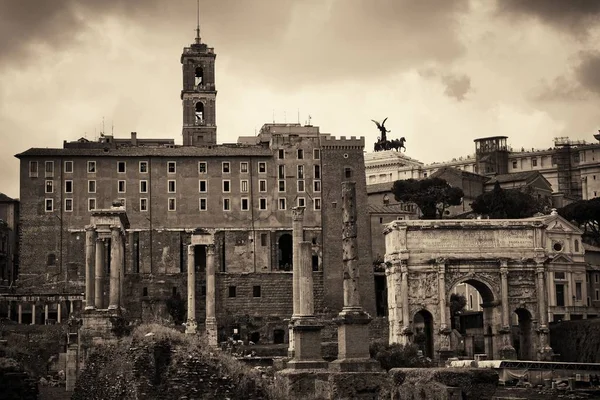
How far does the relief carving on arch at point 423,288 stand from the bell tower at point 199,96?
3623 centimetres

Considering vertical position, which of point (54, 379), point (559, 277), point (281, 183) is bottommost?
point (54, 379)

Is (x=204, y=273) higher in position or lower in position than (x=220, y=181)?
lower

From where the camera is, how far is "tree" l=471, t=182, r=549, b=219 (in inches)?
4023

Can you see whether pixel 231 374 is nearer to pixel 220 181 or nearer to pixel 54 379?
pixel 54 379

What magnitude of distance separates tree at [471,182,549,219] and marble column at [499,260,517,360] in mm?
30940

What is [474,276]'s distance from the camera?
7012 centimetres

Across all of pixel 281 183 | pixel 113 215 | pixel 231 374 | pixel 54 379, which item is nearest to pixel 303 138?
pixel 281 183

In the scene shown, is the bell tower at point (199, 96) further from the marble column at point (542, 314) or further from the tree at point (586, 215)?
the marble column at point (542, 314)

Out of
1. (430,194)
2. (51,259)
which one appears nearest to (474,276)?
(51,259)

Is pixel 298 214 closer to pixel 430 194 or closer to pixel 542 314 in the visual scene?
pixel 542 314

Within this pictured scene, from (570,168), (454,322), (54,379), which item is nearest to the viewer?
(54,379)

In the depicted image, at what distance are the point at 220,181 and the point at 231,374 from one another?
61.8 metres

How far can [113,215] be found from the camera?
218 ft

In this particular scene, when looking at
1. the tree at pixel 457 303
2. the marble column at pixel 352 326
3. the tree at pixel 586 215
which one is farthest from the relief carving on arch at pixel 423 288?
the tree at pixel 586 215
